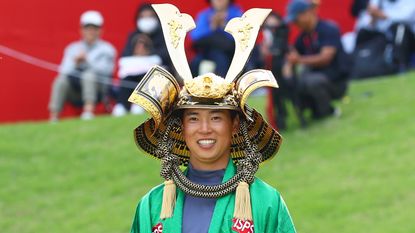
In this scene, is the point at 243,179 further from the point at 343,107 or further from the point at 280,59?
the point at 343,107

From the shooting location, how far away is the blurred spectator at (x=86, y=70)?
43.2 ft

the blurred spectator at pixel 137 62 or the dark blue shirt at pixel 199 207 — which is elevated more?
the dark blue shirt at pixel 199 207

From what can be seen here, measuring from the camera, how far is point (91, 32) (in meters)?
13.3

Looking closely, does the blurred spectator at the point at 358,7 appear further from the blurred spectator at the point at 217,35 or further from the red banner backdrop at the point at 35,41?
the blurred spectator at the point at 217,35

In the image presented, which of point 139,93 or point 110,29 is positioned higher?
point 139,93

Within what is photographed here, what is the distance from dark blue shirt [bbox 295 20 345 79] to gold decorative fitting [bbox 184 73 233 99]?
19.9 feet

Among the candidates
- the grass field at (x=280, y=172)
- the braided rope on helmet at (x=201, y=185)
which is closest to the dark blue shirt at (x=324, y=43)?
the grass field at (x=280, y=172)

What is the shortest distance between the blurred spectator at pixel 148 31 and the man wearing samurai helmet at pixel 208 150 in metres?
6.56

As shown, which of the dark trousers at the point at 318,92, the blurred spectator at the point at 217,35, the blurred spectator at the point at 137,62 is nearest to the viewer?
the dark trousers at the point at 318,92

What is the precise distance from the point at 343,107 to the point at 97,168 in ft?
9.26

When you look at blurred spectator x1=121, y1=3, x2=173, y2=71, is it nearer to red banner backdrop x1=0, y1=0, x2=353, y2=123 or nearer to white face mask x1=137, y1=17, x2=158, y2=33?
white face mask x1=137, y1=17, x2=158, y2=33

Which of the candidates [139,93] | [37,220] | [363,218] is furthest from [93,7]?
[139,93]

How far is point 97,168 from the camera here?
11758 millimetres

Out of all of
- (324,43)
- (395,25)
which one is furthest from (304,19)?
(395,25)
